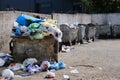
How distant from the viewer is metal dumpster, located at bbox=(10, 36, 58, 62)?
9.03 metres

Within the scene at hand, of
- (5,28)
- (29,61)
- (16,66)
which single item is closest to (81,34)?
(5,28)

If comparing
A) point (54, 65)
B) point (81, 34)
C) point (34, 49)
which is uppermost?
point (34, 49)

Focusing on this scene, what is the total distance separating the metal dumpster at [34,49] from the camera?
9031 millimetres

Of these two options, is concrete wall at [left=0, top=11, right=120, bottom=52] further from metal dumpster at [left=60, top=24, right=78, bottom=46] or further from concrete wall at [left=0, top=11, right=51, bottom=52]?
metal dumpster at [left=60, top=24, right=78, bottom=46]

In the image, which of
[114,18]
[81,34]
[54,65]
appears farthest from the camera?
[114,18]

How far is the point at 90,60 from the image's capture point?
34.3 feet

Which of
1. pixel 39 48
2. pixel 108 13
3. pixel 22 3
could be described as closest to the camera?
pixel 39 48

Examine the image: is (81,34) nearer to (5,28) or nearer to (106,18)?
(5,28)

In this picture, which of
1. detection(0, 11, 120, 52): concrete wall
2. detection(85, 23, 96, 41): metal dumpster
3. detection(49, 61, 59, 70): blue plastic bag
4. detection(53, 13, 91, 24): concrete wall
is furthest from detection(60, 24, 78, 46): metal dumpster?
detection(49, 61, 59, 70): blue plastic bag

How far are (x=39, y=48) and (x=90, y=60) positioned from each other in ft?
7.03

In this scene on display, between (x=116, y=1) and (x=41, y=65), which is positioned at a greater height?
(x=116, y=1)

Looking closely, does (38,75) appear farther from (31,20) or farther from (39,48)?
(31,20)

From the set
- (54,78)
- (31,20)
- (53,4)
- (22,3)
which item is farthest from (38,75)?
(22,3)

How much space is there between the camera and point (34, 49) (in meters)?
9.05
